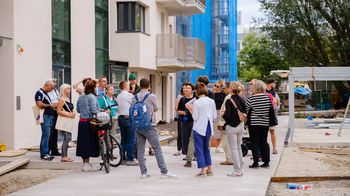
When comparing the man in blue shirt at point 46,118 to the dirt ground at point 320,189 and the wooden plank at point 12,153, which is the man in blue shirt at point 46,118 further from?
the dirt ground at point 320,189

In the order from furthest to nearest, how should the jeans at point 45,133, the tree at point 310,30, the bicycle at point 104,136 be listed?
the tree at point 310,30 → the jeans at point 45,133 → the bicycle at point 104,136

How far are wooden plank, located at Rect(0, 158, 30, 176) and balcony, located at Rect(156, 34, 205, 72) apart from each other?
15.9 meters

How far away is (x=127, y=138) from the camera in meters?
12.8

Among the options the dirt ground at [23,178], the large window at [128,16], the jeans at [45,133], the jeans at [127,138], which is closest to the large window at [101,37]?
the large window at [128,16]

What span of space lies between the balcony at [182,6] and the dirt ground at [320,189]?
61.0 ft

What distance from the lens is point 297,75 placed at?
64.8 ft

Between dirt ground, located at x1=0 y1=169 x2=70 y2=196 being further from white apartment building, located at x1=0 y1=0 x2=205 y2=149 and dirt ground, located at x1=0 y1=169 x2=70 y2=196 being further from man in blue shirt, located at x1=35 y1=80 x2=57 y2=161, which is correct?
white apartment building, located at x1=0 y1=0 x2=205 y2=149

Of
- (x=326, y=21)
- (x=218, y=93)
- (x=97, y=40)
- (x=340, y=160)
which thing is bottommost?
(x=340, y=160)

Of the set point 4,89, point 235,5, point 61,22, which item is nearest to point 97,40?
point 61,22

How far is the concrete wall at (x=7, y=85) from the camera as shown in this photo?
14.4 meters

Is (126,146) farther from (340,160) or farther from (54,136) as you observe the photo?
(340,160)

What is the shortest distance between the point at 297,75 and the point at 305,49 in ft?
61.7

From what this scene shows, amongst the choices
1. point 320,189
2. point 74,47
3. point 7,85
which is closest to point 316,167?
point 320,189

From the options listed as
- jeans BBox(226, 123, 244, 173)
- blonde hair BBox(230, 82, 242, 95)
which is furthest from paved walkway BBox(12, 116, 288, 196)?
A: blonde hair BBox(230, 82, 242, 95)
